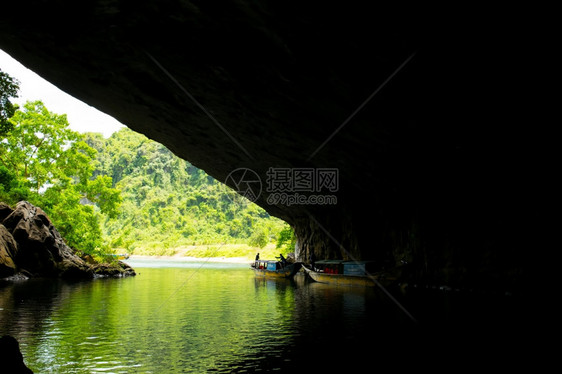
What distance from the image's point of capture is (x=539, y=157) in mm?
16188

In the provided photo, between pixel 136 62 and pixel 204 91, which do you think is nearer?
pixel 136 62

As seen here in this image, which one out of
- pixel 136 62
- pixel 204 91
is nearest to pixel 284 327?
pixel 204 91

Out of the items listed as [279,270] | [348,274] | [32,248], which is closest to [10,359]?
[348,274]

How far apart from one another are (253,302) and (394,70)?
42.2ft

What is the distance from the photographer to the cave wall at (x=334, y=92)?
1171cm

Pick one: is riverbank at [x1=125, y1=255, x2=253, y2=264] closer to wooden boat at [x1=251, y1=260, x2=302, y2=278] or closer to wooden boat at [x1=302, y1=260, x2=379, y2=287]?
wooden boat at [x1=251, y1=260, x2=302, y2=278]

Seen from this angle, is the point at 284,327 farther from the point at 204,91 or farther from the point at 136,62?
the point at 136,62

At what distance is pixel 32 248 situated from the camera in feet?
102

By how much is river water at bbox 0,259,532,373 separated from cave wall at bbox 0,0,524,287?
6.11 m

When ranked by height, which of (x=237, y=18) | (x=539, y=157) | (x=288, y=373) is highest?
(x=237, y=18)

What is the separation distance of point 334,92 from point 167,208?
111m

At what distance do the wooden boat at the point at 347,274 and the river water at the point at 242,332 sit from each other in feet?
24.0

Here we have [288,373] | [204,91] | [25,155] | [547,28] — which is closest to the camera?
[288,373]

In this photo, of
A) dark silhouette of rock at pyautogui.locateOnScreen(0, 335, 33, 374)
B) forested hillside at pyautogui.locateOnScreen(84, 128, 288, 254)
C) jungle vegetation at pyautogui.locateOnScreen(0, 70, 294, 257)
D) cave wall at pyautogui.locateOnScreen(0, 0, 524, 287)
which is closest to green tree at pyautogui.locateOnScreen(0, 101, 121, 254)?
jungle vegetation at pyautogui.locateOnScreen(0, 70, 294, 257)
